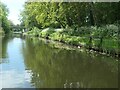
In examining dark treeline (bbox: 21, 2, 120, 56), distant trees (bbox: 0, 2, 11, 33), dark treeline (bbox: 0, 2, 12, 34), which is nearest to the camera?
dark treeline (bbox: 21, 2, 120, 56)

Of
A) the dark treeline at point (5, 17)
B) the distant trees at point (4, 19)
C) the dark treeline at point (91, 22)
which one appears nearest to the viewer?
the dark treeline at point (91, 22)

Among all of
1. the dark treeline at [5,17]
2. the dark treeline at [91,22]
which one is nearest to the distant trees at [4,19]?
the dark treeline at [5,17]

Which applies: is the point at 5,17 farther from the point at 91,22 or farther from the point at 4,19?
the point at 91,22

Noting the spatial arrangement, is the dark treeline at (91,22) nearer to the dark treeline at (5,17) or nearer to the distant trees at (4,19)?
the distant trees at (4,19)

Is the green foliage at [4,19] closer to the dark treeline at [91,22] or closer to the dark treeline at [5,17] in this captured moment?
the dark treeline at [5,17]

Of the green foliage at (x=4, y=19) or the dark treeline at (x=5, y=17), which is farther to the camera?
the dark treeline at (x=5, y=17)

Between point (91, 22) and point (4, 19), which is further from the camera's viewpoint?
point (4, 19)

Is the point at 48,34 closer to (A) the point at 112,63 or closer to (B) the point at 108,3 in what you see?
(B) the point at 108,3

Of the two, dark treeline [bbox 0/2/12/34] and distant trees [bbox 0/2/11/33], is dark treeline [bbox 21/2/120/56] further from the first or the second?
dark treeline [bbox 0/2/12/34]

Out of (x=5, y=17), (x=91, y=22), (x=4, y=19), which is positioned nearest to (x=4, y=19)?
(x=4, y=19)

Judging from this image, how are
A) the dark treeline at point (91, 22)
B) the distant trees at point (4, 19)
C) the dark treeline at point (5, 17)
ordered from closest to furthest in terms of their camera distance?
the dark treeline at point (91, 22) < the distant trees at point (4, 19) < the dark treeline at point (5, 17)

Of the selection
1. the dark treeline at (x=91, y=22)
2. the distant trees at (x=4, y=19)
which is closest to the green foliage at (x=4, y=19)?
the distant trees at (x=4, y=19)

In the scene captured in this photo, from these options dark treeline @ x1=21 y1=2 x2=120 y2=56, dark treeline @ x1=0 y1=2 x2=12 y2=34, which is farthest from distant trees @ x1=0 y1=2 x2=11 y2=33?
dark treeline @ x1=21 y1=2 x2=120 y2=56

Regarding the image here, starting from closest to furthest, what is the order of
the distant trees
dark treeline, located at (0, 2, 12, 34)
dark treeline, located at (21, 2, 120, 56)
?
1. dark treeline, located at (21, 2, 120, 56)
2. the distant trees
3. dark treeline, located at (0, 2, 12, 34)
